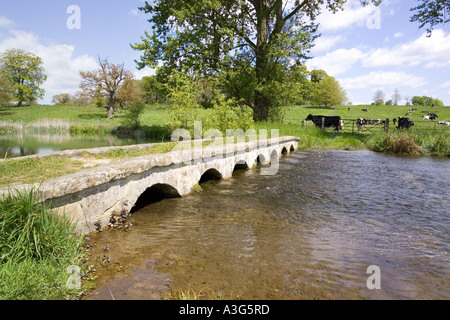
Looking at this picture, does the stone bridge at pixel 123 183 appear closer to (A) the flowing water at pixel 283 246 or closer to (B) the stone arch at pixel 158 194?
(B) the stone arch at pixel 158 194

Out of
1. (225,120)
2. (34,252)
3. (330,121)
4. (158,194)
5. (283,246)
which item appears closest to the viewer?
(34,252)

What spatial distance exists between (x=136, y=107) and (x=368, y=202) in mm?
22856

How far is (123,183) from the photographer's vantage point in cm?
422

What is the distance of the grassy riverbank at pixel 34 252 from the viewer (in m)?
2.27

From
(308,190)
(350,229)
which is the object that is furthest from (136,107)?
(350,229)

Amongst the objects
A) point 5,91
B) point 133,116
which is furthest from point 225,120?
point 5,91

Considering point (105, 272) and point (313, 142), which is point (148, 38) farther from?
point (105, 272)

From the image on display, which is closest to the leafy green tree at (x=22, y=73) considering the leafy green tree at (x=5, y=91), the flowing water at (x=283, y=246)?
the leafy green tree at (x=5, y=91)

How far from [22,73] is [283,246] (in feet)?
197

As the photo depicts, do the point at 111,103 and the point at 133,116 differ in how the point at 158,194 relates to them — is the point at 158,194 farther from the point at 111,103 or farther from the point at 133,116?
the point at 111,103

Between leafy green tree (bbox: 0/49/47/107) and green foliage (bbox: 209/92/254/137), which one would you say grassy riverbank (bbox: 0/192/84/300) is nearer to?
green foliage (bbox: 209/92/254/137)

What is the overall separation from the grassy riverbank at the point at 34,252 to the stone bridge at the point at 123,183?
248 mm

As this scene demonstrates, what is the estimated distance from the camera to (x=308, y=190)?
6914mm

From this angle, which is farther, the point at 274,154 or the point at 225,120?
the point at 274,154
